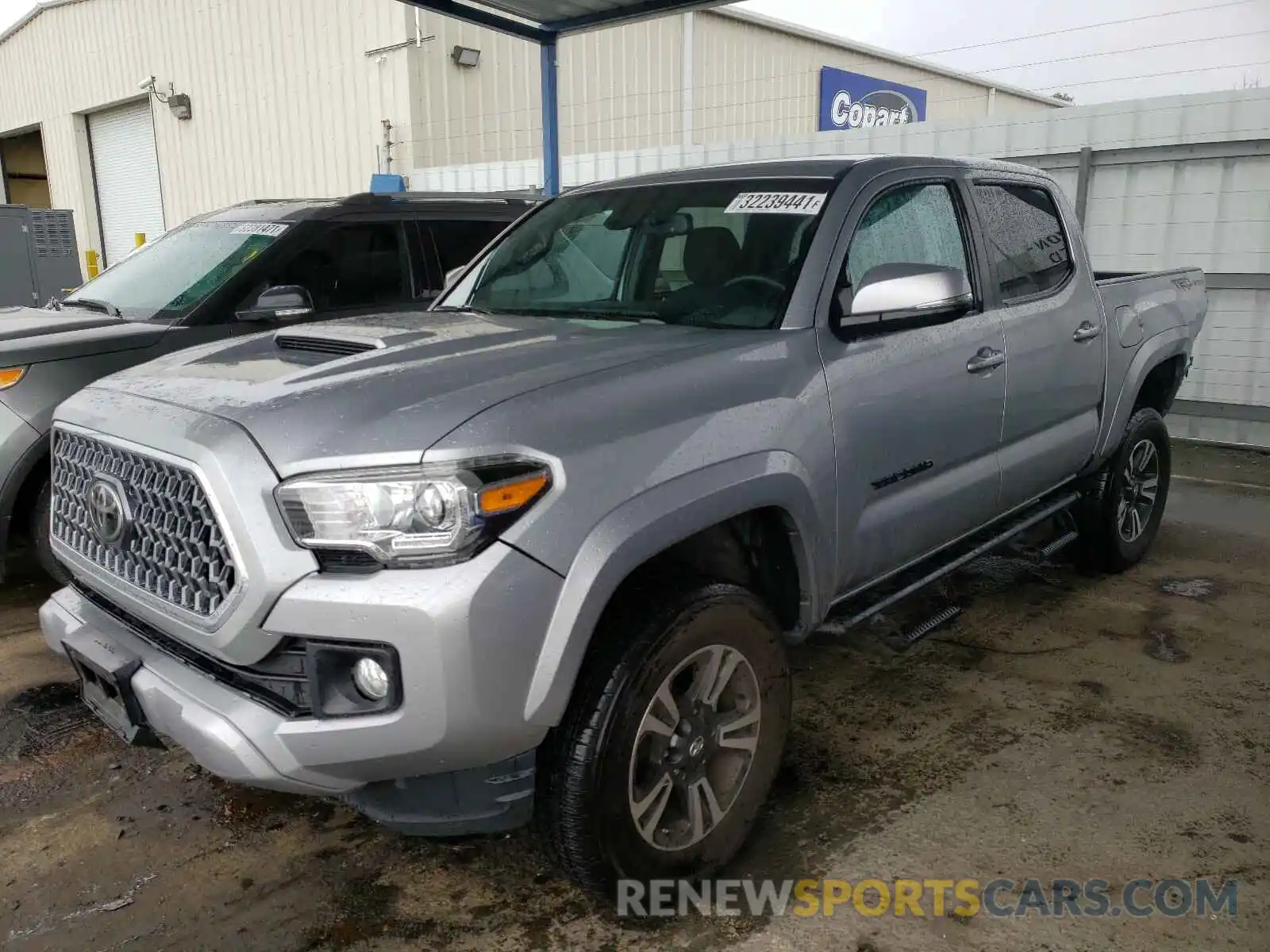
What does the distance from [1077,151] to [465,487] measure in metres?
7.08

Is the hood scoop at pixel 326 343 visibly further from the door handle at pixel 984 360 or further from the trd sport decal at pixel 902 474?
the door handle at pixel 984 360

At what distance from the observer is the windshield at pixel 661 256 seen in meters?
2.93

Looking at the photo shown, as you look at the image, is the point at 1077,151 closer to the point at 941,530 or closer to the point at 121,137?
the point at 941,530

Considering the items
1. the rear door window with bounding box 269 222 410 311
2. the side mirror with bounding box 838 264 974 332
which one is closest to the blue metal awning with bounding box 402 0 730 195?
the rear door window with bounding box 269 222 410 311

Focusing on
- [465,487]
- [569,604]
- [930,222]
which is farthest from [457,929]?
[930,222]

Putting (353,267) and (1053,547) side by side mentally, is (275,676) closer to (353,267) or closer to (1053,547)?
(1053,547)

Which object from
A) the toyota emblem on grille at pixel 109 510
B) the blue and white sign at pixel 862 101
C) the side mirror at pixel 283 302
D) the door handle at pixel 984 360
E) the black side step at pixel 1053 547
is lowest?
the black side step at pixel 1053 547

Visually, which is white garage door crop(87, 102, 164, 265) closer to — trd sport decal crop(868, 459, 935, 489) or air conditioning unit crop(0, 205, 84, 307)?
air conditioning unit crop(0, 205, 84, 307)

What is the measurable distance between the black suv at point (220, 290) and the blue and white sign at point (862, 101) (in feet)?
48.0

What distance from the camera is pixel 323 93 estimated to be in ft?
44.7

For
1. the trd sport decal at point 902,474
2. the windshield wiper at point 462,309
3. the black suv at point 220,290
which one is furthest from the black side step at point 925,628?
the black suv at point 220,290

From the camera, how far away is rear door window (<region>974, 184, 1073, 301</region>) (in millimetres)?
3633

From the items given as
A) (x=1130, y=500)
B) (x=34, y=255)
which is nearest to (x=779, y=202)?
(x=1130, y=500)

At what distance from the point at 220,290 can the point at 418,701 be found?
12.1 feet
